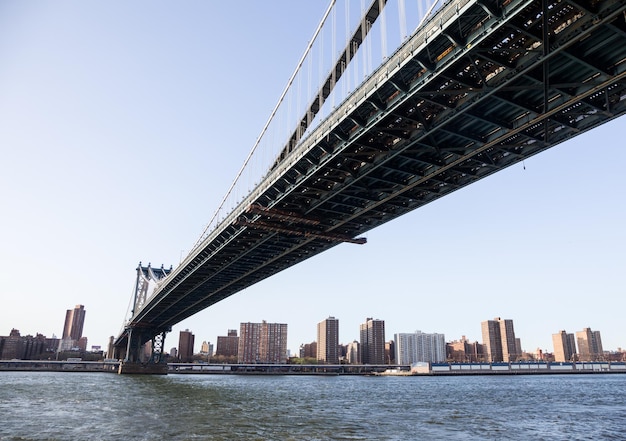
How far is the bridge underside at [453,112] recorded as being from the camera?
15.4 m

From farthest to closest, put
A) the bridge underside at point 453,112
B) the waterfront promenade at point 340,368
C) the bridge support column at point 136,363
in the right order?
1. the waterfront promenade at point 340,368
2. the bridge support column at point 136,363
3. the bridge underside at point 453,112

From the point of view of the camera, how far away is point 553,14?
1515 cm

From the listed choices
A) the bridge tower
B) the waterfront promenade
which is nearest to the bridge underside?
the bridge tower

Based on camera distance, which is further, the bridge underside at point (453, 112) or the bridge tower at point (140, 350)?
the bridge tower at point (140, 350)

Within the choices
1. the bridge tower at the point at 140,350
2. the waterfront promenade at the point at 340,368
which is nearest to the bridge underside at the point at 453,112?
the bridge tower at the point at 140,350

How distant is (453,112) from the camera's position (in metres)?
19.9

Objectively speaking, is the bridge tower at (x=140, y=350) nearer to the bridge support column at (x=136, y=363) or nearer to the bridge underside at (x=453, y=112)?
the bridge support column at (x=136, y=363)

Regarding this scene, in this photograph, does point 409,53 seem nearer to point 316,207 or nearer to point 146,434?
point 316,207

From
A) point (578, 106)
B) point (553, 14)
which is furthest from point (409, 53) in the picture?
point (578, 106)

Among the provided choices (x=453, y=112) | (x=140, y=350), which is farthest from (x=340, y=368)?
(x=453, y=112)

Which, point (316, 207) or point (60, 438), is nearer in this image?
point (60, 438)

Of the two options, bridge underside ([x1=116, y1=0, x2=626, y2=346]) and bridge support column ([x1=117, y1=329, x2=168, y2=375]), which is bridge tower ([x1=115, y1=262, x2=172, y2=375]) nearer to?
bridge support column ([x1=117, y1=329, x2=168, y2=375])

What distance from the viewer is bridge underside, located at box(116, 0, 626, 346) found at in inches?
604

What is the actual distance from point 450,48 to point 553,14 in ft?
11.6
